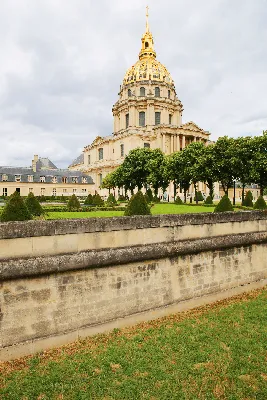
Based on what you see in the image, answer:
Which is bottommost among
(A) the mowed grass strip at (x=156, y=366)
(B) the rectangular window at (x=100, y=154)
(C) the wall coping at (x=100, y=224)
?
(A) the mowed grass strip at (x=156, y=366)

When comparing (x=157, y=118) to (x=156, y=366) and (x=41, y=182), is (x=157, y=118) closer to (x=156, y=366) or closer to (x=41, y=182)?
(x=41, y=182)

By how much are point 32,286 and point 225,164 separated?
28.0 metres

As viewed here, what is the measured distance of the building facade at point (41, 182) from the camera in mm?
58562

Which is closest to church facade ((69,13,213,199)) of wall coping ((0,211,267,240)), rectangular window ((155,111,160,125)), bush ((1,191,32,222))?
rectangular window ((155,111,160,125))

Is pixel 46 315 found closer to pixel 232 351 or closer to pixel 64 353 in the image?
pixel 64 353

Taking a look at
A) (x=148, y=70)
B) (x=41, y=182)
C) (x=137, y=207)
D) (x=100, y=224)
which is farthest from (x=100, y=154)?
(x=100, y=224)

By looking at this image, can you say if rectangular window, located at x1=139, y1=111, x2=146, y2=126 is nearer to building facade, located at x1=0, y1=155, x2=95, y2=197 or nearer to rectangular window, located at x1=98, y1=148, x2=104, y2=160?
rectangular window, located at x1=98, y1=148, x2=104, y2=160

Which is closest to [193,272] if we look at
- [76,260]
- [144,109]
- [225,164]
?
[76,260]

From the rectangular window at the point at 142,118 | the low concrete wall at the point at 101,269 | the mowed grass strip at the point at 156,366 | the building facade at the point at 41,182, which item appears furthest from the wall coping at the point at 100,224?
the rectangular window at the point at 142,118

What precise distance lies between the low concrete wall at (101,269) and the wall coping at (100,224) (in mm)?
22

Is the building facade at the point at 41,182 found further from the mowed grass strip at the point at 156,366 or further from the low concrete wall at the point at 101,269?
the mowed grass strip at the point at 156,366

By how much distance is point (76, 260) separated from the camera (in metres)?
7.07

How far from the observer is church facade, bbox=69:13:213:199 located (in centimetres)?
6919

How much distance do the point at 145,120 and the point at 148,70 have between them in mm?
12909
